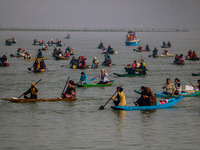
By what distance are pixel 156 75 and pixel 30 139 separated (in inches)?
1057

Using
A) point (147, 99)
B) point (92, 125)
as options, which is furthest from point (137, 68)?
point (92, 125)

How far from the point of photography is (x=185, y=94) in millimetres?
29938

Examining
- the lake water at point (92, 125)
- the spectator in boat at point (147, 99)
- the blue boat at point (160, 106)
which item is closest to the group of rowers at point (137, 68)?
the lake water at point (92, 125)

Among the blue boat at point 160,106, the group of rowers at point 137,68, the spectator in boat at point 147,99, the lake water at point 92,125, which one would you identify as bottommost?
the lake water at point 92,125

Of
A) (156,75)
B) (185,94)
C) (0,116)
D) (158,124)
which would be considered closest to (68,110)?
(0,116)

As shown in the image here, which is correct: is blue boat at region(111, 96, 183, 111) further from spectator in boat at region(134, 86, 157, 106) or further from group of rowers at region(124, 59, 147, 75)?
group of rowers at region(124, 59, 147, 75)

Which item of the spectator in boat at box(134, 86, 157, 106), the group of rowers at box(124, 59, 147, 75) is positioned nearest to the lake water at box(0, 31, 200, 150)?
the spectator in boat at box(134, 86, 157, 106)

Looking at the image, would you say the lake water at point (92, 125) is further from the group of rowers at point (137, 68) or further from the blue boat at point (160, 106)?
the group of rowers at point (137, 68)

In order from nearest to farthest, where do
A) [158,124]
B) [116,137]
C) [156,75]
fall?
1. [116,137]
2. [158,124]
3. [156,75]

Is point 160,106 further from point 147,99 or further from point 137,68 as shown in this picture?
point 137,68

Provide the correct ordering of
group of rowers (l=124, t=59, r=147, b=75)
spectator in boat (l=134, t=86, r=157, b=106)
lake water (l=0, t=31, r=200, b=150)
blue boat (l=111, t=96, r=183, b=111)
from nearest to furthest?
lake water (l=0, t=31, r=200, b=150), spectator in boat (l=134, t=86, r=157, b=106), blue boat (l=111, t=96, r=183, b=111), group of rowers (l=124, t=59, r=147, b=75)

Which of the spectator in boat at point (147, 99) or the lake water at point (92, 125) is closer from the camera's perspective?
the lake water at point (92, 125)

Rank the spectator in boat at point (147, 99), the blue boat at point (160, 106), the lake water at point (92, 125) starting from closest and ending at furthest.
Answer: the lake water at point (92, 125)
the spectator in boat at point (147, 99)
the blue boat at point (160, 106)

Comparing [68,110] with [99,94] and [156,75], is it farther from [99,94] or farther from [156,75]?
[156,75]
